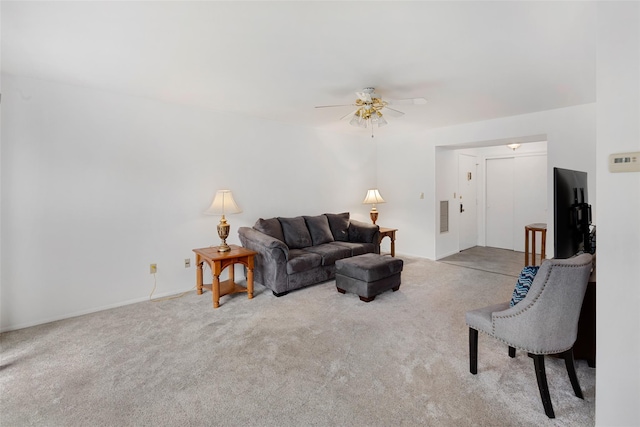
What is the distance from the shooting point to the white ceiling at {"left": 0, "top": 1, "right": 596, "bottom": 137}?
6.09ft

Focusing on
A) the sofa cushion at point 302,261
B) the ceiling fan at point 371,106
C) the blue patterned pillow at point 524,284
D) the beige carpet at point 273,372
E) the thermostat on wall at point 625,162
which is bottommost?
the beige carpet at point 273,372

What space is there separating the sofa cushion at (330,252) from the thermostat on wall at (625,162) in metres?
3.07

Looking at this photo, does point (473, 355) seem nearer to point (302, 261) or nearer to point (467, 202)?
point (302, 261)

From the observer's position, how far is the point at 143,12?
6.09ft

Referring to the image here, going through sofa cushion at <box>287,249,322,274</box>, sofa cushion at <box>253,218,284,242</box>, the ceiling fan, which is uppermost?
the ceiling fan

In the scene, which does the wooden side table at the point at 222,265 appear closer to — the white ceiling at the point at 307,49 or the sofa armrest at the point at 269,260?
the sofa armrest at the point at 269,260

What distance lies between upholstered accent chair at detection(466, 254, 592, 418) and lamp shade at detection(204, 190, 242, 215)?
298cm

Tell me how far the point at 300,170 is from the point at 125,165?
2.48 m

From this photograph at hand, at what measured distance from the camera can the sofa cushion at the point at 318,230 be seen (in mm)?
4621

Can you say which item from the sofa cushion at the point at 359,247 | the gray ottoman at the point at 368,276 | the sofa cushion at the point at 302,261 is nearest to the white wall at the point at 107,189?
the sofa cushion at the point at 302,261

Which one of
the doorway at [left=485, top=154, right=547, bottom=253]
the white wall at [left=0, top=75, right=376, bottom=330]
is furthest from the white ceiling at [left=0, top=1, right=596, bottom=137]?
the doorway at [left=485, top=154, right=547, bottom=253]

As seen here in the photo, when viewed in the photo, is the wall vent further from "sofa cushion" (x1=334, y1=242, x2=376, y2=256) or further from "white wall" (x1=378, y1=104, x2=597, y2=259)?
"sofa cushion" (x1=334, y1=242, x2=376, y2=256)

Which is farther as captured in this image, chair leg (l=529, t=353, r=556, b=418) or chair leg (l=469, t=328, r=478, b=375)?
chair leg (l=469, t=328, r=478, b=375)

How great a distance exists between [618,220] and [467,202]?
5.47m
